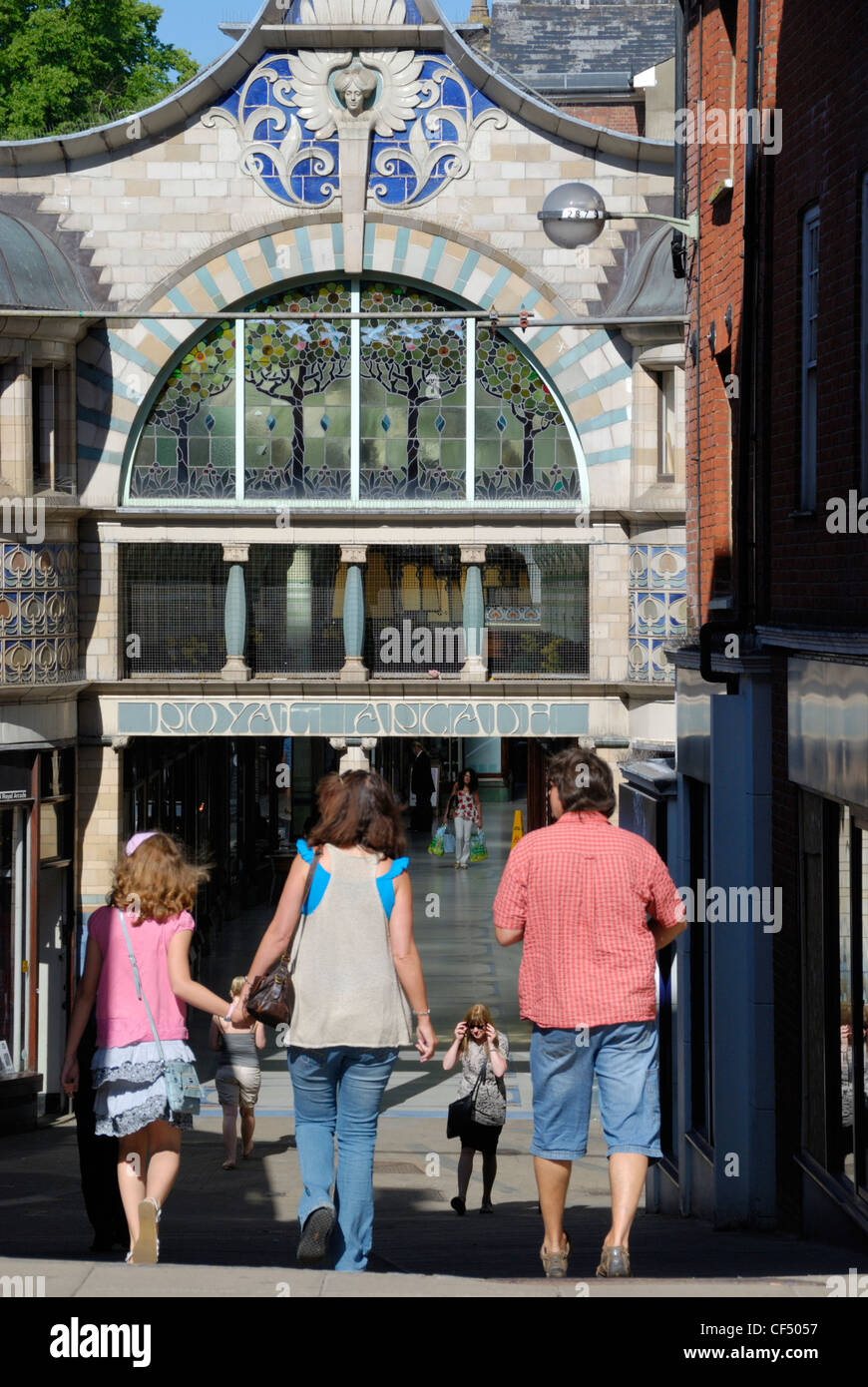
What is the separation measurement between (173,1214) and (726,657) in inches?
192

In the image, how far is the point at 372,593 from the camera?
21000 mm

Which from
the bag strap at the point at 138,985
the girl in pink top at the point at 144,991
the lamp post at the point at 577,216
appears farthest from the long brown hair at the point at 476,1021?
the bag strap at the point at 138,985

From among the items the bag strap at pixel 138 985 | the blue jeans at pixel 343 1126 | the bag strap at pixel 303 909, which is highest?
the bag strap at pixel 303 909

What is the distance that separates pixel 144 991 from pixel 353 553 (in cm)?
1359

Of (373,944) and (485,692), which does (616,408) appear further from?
(373,944)

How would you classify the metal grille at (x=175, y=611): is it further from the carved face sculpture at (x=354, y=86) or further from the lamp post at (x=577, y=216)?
the lamp post at (x=577, y=216)

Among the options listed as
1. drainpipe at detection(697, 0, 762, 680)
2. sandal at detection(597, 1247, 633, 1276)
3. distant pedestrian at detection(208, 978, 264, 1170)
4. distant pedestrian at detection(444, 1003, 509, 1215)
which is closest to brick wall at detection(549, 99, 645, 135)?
drainpipe at detection(697, 0, 762, 680)

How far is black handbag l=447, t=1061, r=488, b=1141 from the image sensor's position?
13156 mm

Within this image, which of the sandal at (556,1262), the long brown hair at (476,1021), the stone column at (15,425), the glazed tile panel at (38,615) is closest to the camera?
the sandal at (556,1262)

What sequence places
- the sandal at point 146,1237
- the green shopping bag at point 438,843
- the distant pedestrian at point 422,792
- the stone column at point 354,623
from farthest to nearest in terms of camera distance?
the distant pedestrian at point 422,792 → the green shopping bag at point 438,843 → the stone column at point 354,623 → the sandal at point 146,1237

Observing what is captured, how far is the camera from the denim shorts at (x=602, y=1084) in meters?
6.78

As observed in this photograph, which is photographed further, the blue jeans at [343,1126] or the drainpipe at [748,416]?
the drainpipe at [748,416]

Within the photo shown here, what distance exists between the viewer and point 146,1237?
7.28 m

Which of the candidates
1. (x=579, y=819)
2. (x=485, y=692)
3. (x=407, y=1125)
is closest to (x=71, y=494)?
(x=485, y=692)
